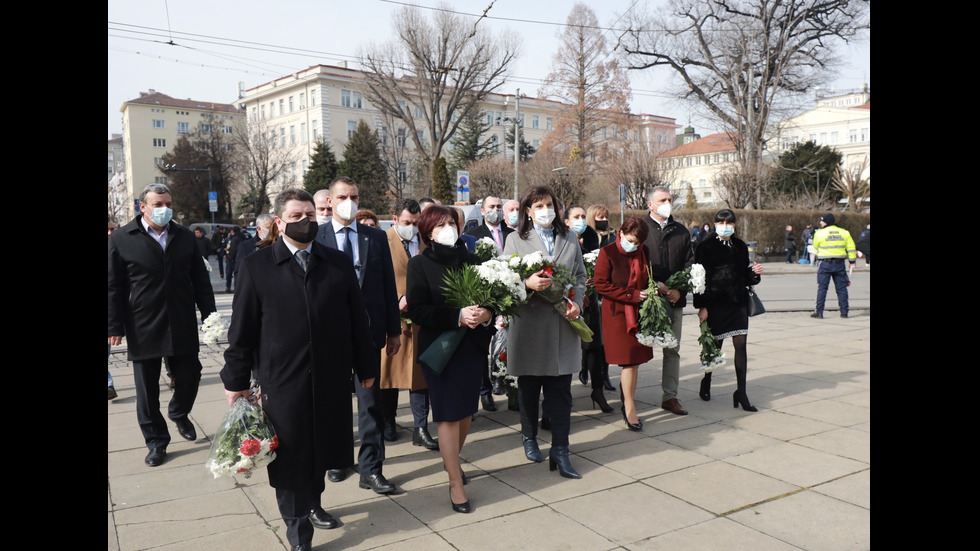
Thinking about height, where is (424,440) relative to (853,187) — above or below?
below

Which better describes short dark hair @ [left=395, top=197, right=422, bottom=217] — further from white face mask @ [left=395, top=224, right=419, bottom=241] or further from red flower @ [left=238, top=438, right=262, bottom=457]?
red flower @ [left=238, top=438, right=262, bottom=457]

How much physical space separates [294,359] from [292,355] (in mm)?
25

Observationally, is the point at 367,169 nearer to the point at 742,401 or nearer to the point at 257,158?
the point at 257,158

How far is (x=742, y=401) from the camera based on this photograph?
6.89 meters

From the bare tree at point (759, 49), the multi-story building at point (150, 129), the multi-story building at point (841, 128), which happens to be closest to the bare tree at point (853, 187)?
the bare tree at point (759, 49)

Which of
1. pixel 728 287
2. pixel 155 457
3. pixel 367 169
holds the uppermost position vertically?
pixel 367 169

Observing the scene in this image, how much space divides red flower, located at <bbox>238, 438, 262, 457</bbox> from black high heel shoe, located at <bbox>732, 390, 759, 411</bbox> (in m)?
4.97

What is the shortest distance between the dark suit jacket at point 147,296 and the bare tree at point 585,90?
43.2 m

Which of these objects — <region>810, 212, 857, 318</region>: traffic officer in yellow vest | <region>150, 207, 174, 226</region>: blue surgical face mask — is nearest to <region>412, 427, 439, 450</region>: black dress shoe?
<region>150, 207, 174, 226</region>: blue surgical face mask

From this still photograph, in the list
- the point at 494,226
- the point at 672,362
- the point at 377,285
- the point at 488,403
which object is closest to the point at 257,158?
the point at 494,226

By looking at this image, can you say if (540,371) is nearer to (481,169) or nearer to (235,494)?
(235,494)

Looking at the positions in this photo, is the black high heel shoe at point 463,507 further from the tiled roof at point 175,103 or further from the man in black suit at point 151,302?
the tiled roof at point 175,103

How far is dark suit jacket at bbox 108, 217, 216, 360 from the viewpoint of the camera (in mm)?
5547

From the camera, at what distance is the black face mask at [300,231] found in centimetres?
388
